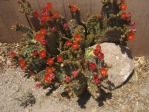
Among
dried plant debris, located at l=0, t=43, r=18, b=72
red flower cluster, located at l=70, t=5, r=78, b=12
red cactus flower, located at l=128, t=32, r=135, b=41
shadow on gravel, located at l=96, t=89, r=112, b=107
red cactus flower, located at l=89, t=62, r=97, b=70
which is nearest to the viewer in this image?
red cactus flower, located at l=89, t=62, r=97, b=70

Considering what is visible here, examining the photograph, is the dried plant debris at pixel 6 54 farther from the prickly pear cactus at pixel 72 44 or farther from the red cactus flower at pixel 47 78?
the red cactus flower at pixel 47 78

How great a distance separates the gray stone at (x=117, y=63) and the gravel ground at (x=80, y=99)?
0.14m

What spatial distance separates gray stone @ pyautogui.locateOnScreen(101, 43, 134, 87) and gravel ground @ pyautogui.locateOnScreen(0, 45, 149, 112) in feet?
0.47

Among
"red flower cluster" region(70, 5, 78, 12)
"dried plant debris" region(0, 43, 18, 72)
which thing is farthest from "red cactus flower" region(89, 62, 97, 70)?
"dried plant debris" region(0, 43, 18, 72)

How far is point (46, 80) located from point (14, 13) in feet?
3.44

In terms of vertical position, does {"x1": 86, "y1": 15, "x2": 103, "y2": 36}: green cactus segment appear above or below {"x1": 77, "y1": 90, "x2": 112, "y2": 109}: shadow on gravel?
above

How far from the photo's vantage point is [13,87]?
3.91m

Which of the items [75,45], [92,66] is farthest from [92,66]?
[75,45]

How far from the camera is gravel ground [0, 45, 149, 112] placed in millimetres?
3623

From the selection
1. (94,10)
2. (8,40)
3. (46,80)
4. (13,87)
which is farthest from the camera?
(8,40)

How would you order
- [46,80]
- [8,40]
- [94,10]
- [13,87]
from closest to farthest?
1. [46,80]
2. [94,10]
3. [13,87]
4. [8,40]

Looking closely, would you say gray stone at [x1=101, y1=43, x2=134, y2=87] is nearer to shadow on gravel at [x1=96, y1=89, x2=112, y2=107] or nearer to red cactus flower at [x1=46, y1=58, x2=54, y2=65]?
shadow on gravel at [x1=96, y1=89, x2=112, y2=107]

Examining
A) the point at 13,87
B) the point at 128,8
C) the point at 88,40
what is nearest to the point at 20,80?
the point at 13,87

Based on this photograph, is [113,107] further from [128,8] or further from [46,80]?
[128,8]
